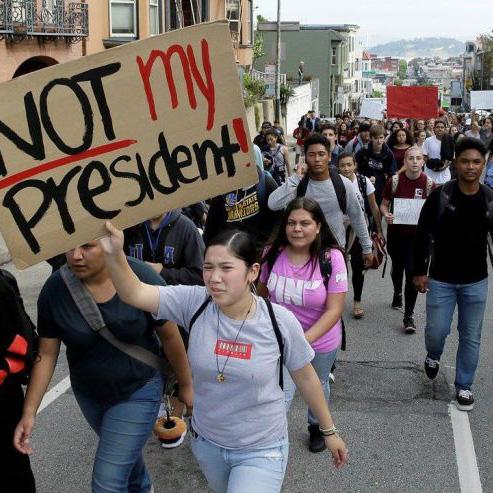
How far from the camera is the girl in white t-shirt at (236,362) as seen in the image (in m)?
3.20

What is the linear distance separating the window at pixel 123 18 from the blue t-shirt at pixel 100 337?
16602mm

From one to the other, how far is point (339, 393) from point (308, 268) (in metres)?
1.86

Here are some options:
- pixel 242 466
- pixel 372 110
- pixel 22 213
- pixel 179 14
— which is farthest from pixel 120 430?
pixel 372 110

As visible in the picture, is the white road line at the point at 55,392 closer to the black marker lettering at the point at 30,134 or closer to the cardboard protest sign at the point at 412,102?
the black marker lettering at the point at 30,134

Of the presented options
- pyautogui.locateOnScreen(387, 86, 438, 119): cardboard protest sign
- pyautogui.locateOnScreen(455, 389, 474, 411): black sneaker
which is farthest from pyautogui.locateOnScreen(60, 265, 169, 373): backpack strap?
pyautogui.locateOnScreen(387, 86, 438, 119): cardboard protest sign

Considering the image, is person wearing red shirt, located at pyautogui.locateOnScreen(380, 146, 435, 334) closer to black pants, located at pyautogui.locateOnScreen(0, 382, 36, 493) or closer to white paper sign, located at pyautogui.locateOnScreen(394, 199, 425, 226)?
white paper sign, located at pyautogui.locateOnScreen(394, 199, 425, 226)

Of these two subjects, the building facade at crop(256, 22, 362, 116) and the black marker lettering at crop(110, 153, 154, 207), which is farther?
the building facade at crop(256, 22, 362, 116)

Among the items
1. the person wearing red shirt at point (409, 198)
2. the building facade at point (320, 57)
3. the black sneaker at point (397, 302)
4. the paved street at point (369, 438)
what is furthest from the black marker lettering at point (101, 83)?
the building facade at point (320, 57)

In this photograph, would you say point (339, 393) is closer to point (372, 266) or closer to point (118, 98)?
point (372, 266)

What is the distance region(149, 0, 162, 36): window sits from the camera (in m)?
20.7

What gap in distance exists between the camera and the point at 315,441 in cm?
515

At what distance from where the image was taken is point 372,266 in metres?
6.87

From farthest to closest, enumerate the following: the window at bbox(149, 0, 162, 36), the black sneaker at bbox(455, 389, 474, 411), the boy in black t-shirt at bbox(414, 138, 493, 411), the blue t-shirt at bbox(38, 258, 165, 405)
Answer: the window at bbox(149, 0, 162, 36) < the black sneaker at bbox(455, 389, 474, 411) < the boy in black t-shirt at bbox(414, 138, 493, 411) < the blue t-shirt at bbox(38, 258, 165, 405)

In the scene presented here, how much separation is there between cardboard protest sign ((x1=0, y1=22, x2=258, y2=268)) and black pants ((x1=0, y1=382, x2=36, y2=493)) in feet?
2.33
